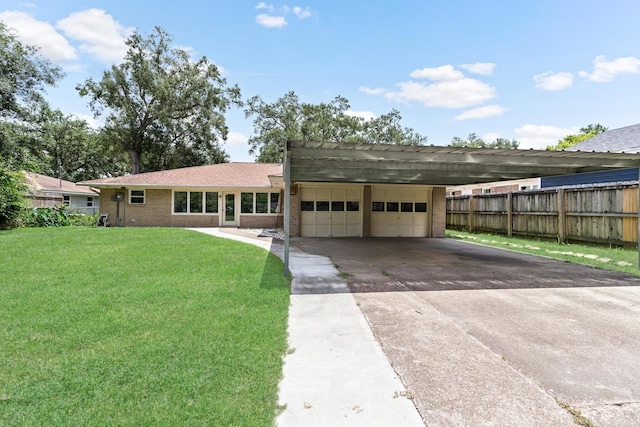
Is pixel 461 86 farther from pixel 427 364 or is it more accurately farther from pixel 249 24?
pixel 427 364

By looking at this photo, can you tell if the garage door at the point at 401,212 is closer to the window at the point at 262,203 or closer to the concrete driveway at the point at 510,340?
the window at the point at 262,203

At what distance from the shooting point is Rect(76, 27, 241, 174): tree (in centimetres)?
2753

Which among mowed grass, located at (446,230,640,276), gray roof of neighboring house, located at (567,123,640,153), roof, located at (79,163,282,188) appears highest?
gray roof of neighboring house, located at (567,123,640,153)

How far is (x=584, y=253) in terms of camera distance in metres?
9.93

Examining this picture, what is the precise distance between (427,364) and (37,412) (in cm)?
296

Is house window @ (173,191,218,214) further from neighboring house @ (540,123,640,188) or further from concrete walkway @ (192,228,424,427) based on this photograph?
neighboring house @ (540,123,640,188)

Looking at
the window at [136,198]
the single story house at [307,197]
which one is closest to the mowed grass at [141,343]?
the single story house at [307,197]

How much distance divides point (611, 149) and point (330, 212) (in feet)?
41.6

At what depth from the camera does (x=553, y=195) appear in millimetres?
12617

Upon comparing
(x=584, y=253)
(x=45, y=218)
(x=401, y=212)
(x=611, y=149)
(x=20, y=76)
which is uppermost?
(x=20, y=76)

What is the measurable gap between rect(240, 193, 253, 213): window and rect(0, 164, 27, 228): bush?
954 centimetres

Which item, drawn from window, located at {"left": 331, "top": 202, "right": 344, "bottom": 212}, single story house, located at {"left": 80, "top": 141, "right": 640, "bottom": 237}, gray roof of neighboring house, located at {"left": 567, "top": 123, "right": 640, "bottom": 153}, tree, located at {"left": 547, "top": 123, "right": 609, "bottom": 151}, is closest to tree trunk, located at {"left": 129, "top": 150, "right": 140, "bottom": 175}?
single story house, located at {"left": 80, "top": 141, "right": 640, "bottom": 237}

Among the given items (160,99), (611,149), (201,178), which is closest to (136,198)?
(201,178)

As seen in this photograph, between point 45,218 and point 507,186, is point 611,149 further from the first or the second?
point 45,218
